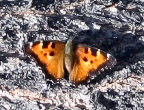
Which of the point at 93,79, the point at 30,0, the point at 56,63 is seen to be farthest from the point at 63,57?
the point at 30,0

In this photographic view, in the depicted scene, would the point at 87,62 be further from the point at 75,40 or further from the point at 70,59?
the point at 75,40

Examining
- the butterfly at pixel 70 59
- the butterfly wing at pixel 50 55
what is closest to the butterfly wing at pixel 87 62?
the butterfly at pixel 70 59

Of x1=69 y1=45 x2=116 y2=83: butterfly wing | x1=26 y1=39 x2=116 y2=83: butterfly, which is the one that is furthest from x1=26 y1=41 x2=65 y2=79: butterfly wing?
x1=69 y1=45 x2=116 y2=83: butterfly wing

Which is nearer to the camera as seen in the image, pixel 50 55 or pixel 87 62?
pixel 87 62

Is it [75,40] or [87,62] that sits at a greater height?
[75,40]

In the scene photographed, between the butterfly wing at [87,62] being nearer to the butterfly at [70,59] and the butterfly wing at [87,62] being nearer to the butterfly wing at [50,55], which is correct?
the butterfly at [70,59]

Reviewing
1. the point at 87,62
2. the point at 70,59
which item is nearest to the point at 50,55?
the point at 70,59

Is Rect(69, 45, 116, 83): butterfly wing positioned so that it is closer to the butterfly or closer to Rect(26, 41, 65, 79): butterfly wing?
the butterfly
